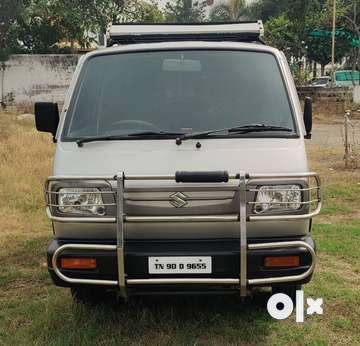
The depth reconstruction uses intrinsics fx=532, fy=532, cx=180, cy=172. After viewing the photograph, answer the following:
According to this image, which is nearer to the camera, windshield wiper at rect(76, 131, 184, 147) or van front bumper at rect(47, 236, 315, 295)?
van front bumper at rect(47, 236, 315, 295)

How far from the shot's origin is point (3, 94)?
773 inches

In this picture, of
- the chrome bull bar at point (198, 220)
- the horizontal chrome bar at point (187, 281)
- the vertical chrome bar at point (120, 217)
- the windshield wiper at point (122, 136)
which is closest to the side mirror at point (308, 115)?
the chrome bull bar at point (198, 220)

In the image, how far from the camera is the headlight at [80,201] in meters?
3.29

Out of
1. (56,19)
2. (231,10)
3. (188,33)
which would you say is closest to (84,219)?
(188,33)

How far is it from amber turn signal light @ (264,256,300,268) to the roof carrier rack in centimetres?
231

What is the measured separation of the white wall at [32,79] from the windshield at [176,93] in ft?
53.5

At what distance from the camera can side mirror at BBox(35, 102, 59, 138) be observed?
4.08 m

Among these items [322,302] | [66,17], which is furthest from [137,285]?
[66,17]

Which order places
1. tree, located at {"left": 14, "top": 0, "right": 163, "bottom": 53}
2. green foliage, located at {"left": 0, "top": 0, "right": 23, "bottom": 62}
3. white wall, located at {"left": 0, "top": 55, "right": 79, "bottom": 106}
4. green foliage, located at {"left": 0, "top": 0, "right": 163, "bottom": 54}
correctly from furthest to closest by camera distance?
1. white wall, located at {"left": 0, "top": 55, "right": 79, "bottom": 106}
2. tree, located at {"left": 14, "top": 0, "right": 163, "bottom": 53}
3. green foliage, located at {"left": 0, "top": 0, "right": 163, "bottom": 54}
4. green foliage, located at {"left": 0, "top": 0, "right": 23, "bottom": 62}

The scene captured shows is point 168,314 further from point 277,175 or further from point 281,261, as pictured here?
point 277,175

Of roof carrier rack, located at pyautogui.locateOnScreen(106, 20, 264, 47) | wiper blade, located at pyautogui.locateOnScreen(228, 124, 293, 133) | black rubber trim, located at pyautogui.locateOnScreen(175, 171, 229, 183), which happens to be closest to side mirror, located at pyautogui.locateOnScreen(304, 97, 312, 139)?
wiper blade, located at pyautogui.locateOnScreen(228, 124, 293, 133)

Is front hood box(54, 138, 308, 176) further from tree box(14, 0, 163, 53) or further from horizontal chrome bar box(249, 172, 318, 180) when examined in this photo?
tree box(14, 0, 163, 53)

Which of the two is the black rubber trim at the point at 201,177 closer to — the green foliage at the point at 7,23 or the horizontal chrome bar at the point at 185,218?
the horizontal chrome bar at the point at 185,218

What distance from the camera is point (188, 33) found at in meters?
Result: 4.77
